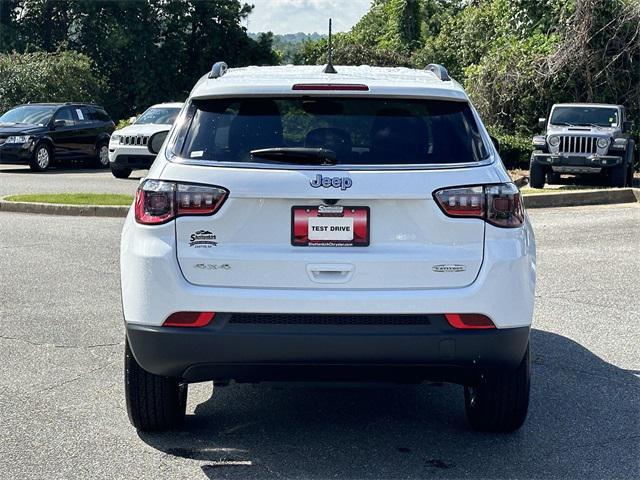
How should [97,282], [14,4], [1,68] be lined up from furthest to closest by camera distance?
[14,4] → [1,68] → [97,282]

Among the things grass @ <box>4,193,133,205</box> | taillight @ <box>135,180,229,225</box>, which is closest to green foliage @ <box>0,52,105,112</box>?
grass @ <box>4,193,133,205</box>

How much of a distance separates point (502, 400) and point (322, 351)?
1.11 meters

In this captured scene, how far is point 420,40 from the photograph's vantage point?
221ft

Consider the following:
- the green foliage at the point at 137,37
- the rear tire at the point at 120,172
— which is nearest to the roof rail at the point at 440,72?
the rear tire at the point at 120,172

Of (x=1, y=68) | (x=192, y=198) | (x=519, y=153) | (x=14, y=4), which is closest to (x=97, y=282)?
(x=192, y=198)

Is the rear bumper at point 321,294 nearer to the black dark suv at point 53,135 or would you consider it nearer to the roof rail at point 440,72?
the roof rail at point 440,72

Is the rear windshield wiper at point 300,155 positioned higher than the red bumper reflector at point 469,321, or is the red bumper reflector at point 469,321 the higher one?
the rear windshield wiper at point 300,155

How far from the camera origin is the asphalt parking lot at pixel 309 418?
4617 mm

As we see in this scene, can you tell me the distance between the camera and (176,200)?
4.43m

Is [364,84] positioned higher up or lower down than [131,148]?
higher up

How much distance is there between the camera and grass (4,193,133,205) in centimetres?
1588

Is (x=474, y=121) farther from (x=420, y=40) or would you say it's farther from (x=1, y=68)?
(x=420, y=40)

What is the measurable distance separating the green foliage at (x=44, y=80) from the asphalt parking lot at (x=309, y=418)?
28.6 m

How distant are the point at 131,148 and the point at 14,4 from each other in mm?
32889
